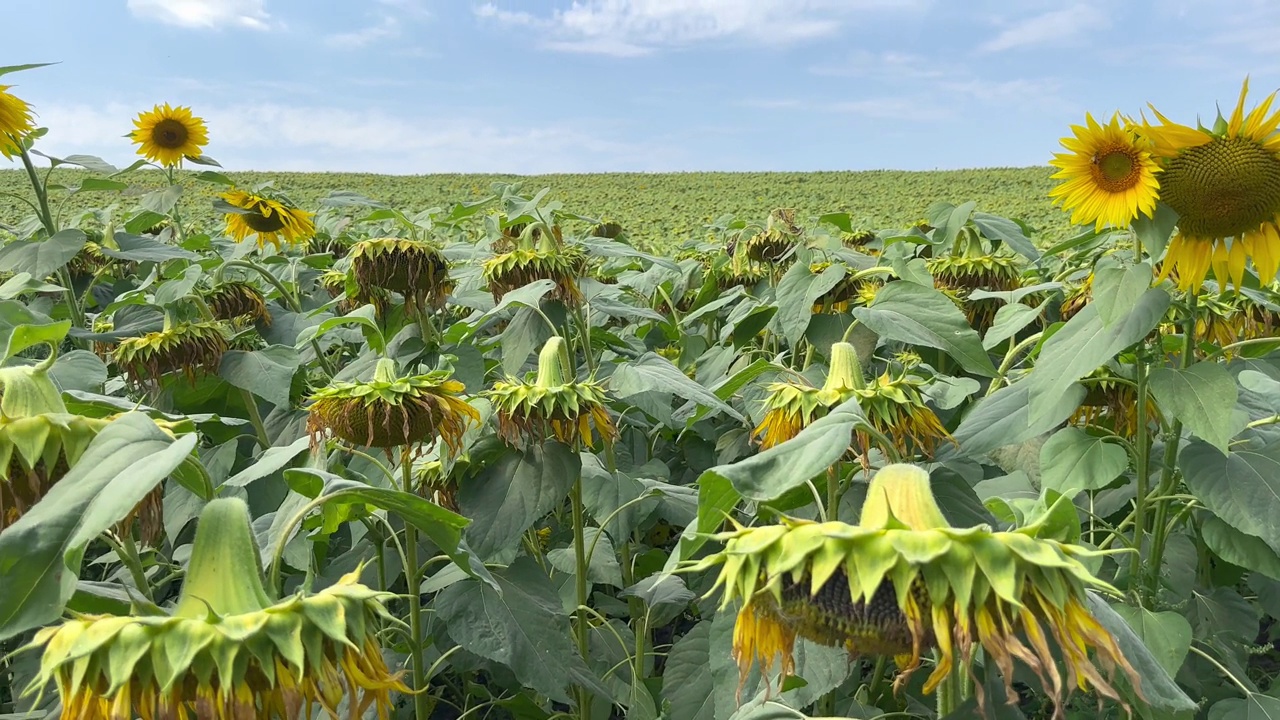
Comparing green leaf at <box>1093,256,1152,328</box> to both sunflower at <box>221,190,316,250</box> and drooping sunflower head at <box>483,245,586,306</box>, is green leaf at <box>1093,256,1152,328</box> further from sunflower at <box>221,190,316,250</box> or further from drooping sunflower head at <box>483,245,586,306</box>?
sunflower at <box>221,190,316,250</box>

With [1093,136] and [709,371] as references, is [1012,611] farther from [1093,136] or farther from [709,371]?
[709,371]

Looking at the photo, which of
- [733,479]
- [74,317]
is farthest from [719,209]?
[733,479]

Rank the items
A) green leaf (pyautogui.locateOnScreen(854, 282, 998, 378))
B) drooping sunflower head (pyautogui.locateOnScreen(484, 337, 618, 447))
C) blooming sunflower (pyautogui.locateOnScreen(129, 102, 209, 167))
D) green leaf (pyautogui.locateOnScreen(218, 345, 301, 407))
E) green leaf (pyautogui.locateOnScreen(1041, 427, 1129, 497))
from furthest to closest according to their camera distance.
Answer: blooming sunflower (pyautogui.locateOnScreen(129, 102, 209, 167)) → green leaf (pyautogui.locateOnScreen(218, 345, 301, 407)) → green leaf (pyautogui.locateOnScreen(854, 282, 998, 378)) → drooping sunflower head (pyautogui.locateOnScreen(484, 337, 618, 447)) → green leaf (pyautogui.locateOnScreen(1041, 427, 1129, 497))

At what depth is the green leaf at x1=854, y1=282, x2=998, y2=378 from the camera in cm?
181

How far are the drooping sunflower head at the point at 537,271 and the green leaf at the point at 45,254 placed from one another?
114cm

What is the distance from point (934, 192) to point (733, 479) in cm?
3204

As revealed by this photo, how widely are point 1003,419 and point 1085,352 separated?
236 mm

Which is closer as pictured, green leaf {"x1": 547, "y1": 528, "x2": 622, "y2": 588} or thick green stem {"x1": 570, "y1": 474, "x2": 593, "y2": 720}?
thick green stem {"x1": 570, "y1": 474, "x2": 593, "y2": 720}

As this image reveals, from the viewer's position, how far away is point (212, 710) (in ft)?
2.49

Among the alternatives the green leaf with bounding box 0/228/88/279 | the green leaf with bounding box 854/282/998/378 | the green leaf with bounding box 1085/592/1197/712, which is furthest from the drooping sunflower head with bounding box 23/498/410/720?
the green leaf with bounding box 0/228/88/279

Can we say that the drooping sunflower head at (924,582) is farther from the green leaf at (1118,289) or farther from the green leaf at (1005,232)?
the green leaf at (1005,232)

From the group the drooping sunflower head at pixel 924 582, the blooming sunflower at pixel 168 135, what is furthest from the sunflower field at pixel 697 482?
the blooming sunflower at pixel 168 135

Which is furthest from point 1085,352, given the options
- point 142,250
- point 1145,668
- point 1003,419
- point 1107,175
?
point 142,250

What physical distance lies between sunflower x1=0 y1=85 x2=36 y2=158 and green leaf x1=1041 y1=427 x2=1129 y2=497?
2727mm
